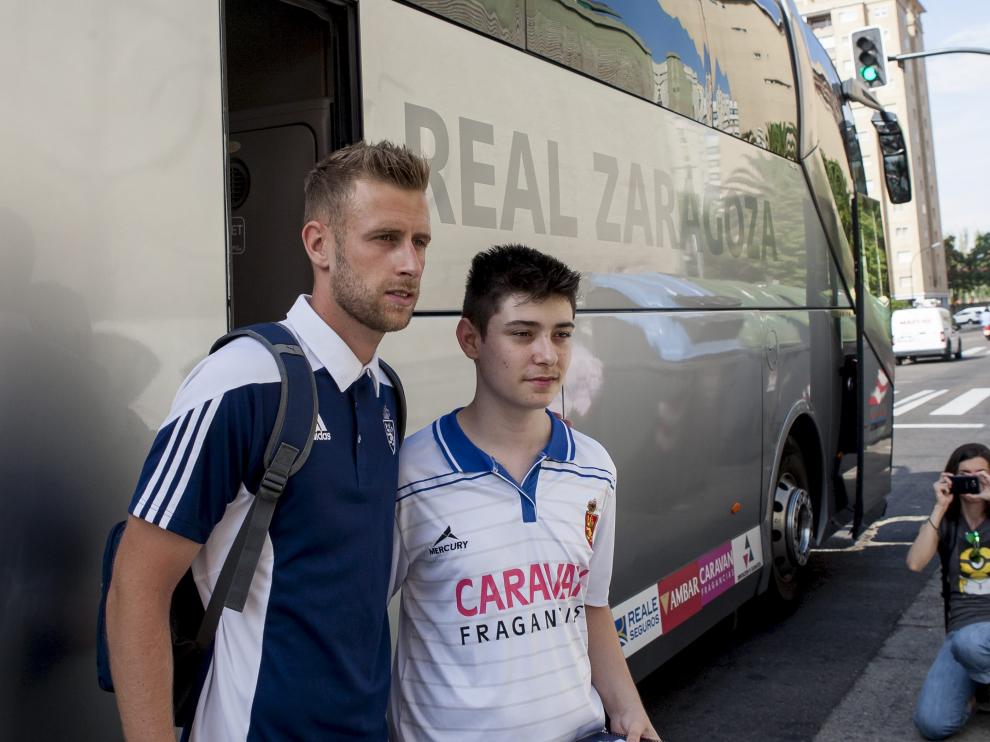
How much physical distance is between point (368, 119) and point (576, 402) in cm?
137

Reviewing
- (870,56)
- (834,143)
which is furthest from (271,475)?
(870,56)

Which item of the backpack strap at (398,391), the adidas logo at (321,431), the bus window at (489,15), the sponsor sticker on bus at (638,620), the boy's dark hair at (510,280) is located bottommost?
the sponsor sticker on bus at (638,620)

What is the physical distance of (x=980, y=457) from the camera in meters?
4.65

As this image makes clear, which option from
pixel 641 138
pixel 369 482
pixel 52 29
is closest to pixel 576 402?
pixel 641 138

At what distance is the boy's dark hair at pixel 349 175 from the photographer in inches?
73.4

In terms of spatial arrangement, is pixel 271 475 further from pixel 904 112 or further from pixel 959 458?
pixel 904 112

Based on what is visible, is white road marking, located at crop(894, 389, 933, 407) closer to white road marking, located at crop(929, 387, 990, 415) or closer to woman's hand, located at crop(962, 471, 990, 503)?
white road marking, located at crop(929, 387, 990, 415)

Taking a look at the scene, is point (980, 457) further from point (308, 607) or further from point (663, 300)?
point (308, 607)

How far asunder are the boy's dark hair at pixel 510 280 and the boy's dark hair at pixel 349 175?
261mm

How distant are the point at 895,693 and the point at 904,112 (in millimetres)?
85955

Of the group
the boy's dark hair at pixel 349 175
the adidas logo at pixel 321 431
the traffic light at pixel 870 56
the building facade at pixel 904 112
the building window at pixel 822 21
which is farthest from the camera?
the building window at pixel 822 21

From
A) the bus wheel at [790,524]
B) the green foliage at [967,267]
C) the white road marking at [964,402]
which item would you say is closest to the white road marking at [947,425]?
the white road marking at [964,402]

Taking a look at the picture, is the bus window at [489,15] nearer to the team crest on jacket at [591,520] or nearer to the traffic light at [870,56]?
the team crest on jacket at [591,520]

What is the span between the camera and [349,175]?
187cm
